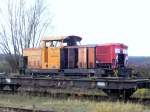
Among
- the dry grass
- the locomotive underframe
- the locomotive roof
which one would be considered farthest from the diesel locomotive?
the dry grass

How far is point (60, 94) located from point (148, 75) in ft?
24.2

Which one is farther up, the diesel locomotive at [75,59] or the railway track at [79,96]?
the diesel locomotive at [75,59]

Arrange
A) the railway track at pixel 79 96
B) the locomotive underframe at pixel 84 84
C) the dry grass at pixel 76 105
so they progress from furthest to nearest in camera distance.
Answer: the railway track at pixel 79 96 → the locomotive underframe at pixel 84 84 → the dry grass at pixel 76 105

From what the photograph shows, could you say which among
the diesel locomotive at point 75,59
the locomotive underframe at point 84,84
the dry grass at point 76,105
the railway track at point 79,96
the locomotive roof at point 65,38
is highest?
the locomotive roof at point 65,38

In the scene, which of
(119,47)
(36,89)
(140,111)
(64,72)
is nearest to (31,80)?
(36,89)

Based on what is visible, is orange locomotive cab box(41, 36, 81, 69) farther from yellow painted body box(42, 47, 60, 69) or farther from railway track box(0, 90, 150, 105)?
railway track box(0, 90, 150, 105)

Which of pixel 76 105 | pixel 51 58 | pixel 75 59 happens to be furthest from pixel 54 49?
pixel 76 105

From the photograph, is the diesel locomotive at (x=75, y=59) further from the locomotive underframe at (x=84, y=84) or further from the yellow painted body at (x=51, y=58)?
the locomotive underframe at (x=84, y=84)

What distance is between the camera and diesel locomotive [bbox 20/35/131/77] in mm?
25750

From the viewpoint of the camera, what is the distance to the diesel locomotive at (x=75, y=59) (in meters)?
25.8

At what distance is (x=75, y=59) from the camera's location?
88.5ft

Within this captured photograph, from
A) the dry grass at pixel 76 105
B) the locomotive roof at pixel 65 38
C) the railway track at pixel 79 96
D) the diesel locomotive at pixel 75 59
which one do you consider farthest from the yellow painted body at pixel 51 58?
the dry grass at pixel 76 105

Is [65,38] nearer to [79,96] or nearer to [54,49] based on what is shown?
[54,49]

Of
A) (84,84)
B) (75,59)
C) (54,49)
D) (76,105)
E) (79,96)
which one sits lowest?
(76,105)
